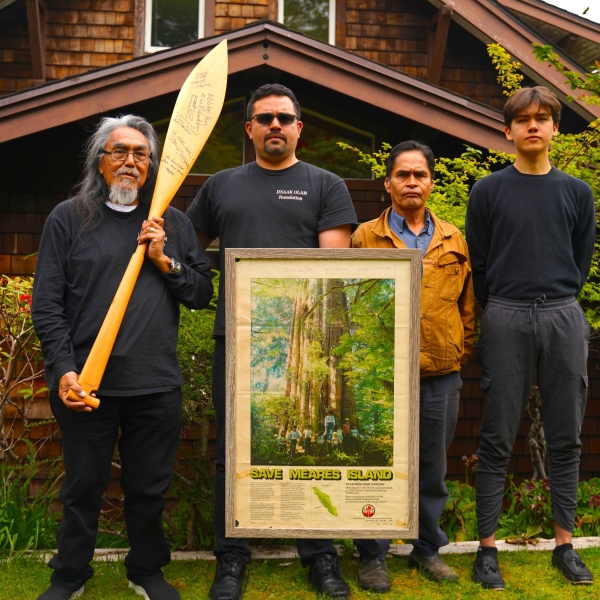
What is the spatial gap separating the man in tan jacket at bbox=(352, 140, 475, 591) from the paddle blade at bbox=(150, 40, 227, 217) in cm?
98

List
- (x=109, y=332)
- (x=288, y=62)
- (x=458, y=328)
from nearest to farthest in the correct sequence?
(x=109, y=332) < (x=458, y=328) < (x=288, y=62)

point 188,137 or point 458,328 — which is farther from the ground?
point 188,137

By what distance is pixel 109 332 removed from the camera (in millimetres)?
3309

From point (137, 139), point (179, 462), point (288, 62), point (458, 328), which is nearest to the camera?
point (137, 139)

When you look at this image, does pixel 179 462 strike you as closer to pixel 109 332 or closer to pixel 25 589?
pixel 25 589

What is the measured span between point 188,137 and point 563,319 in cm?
211

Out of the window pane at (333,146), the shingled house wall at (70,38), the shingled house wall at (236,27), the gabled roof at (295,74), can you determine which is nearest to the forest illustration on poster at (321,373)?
the gabled roof at (295,74)

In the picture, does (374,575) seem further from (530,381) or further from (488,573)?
(530,381)

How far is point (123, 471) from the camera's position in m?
3.60

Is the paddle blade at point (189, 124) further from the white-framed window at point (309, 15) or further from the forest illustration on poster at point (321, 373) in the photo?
the white-framed window at point (309, 15)

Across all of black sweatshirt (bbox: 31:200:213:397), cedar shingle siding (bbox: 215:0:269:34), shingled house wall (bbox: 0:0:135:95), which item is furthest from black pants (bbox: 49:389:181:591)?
cedar shingle siding (bbox: 215:0:269:34)

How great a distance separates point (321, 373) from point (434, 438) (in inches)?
29.4

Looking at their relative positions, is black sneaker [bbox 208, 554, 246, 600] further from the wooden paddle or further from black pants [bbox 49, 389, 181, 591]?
the wooden paddle

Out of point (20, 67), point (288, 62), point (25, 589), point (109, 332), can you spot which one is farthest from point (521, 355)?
point (20, 67)
